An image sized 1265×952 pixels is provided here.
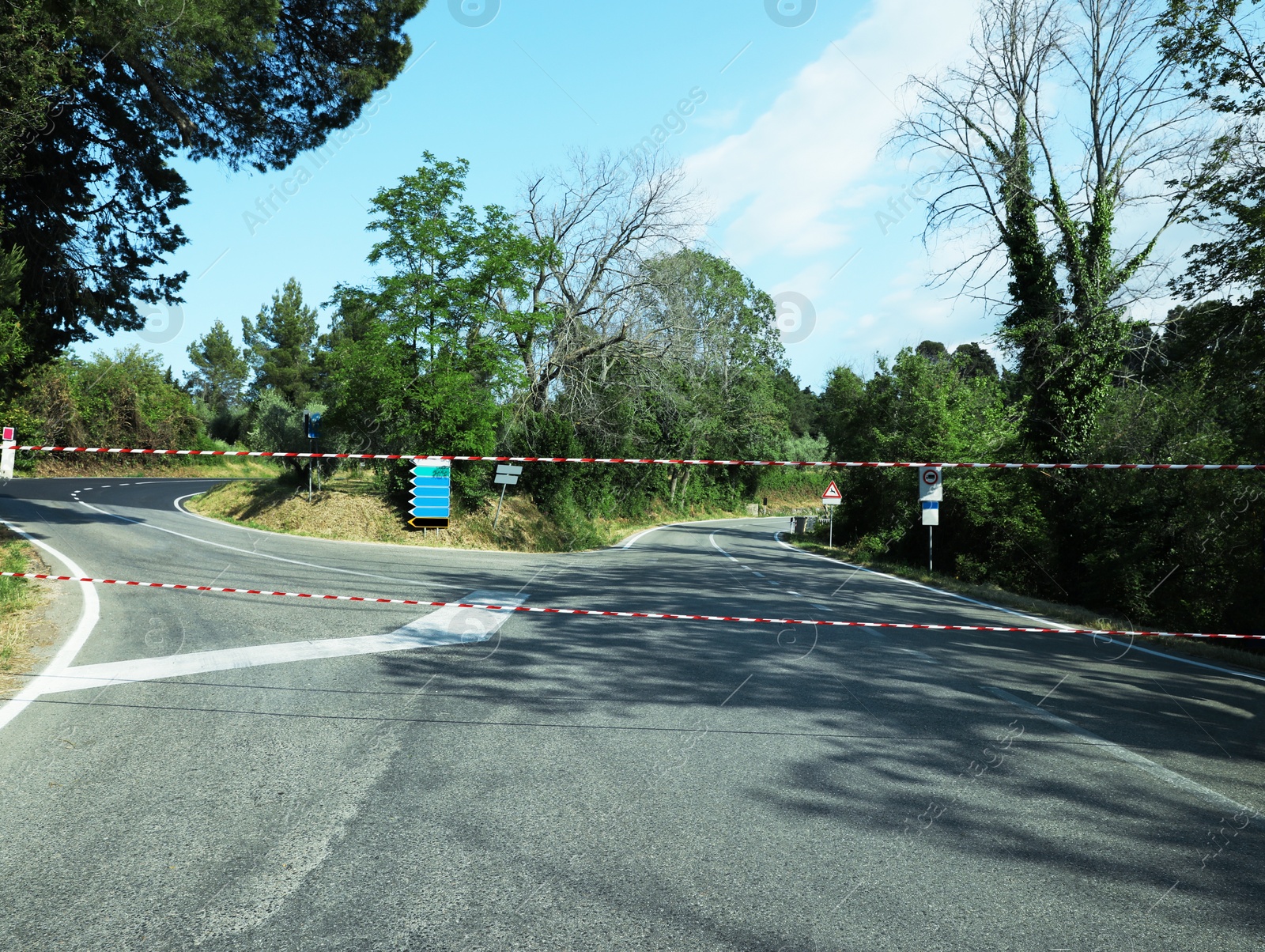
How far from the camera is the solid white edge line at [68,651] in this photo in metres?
5.27

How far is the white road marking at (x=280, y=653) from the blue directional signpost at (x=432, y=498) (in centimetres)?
114

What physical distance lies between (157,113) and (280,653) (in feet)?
45.1

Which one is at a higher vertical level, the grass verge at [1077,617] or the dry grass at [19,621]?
the dry grass at [19,621]

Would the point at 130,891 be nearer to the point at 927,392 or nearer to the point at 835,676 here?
the point at 835,676

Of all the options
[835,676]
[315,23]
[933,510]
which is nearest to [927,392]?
[933,510]

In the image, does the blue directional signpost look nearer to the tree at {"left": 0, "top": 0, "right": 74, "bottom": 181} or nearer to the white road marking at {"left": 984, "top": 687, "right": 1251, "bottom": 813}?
the white road marking at {"left": 984, "top": 687, "right": 1251, "bottom": 813}

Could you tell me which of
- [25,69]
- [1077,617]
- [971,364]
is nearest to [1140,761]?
[1077,617]

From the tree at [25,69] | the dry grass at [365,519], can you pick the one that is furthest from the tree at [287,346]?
the tree at [25,69]

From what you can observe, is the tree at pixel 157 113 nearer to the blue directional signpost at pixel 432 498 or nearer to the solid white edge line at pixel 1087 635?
the blue directional signpost at pixel 432 498

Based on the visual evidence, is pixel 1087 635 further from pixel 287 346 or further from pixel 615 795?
pixel 287 346

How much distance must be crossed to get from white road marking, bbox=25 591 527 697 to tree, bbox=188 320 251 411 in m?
89.1

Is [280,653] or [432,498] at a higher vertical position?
[432,498]

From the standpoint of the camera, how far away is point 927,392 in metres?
28.0

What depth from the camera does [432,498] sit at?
7.86 m
